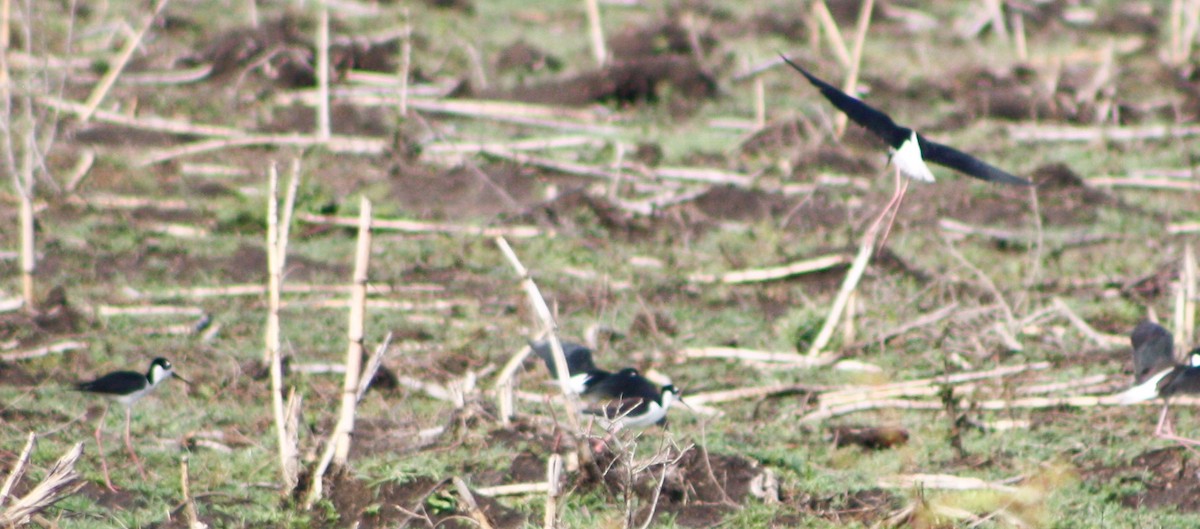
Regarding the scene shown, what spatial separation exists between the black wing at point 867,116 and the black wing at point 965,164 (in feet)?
0.31

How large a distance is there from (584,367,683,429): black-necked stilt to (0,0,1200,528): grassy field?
211 millimetres

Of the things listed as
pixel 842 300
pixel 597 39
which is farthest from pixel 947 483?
pixel 597 39

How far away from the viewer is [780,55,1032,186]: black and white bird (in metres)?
6.09

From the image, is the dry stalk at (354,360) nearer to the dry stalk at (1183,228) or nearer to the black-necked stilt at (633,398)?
the black-necked stilt at (633,398)

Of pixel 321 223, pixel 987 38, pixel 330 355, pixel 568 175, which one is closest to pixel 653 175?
pixel 568 175

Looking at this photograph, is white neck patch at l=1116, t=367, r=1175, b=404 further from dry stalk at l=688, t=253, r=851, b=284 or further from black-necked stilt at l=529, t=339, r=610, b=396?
dry stalk at l=688, t=253, r=851, b=284

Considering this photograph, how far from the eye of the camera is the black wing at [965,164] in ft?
20.0

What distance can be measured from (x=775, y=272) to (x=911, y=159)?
6.85 feet

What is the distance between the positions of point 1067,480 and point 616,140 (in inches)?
202

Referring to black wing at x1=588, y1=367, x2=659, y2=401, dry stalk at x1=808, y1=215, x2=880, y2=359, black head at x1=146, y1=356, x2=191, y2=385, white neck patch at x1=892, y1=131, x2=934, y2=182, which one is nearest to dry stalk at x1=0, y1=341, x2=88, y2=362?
black head at x1=146, y1=356, x2=191, y2=385

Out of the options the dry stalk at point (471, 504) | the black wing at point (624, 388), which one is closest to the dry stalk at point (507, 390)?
the black wing at point (624, 388)

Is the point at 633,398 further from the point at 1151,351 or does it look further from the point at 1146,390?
the point at 1151,351

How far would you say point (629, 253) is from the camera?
29.4 feet

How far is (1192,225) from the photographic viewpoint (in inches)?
368
